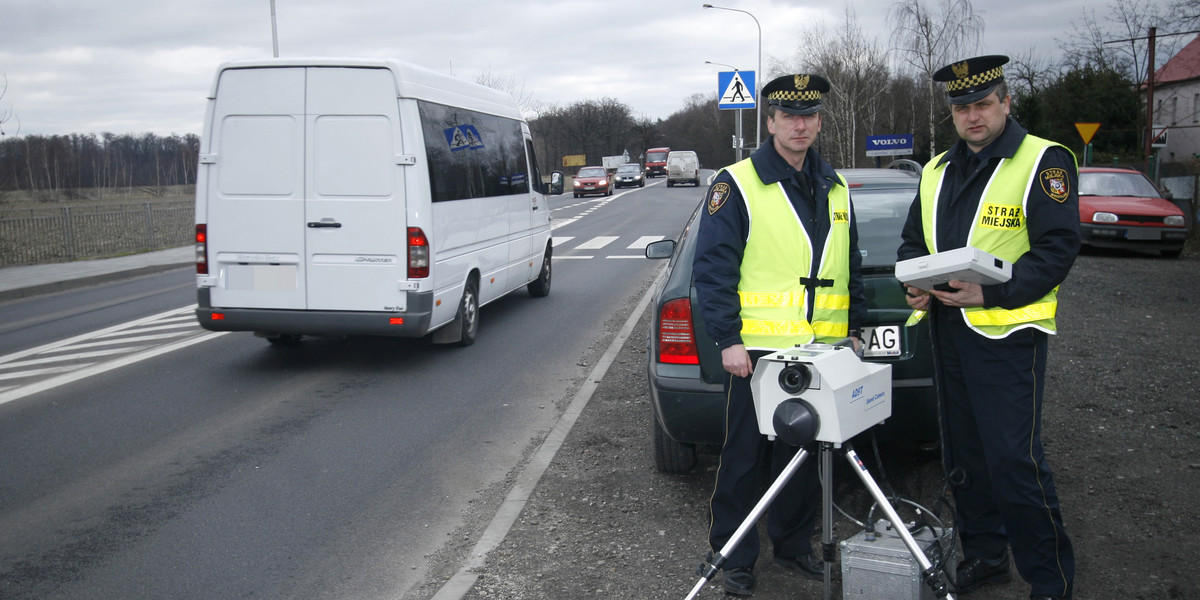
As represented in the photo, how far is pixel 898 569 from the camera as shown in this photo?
10.1 feet

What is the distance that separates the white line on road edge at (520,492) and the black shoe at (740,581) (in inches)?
41.0

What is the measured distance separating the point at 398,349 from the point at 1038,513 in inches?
272

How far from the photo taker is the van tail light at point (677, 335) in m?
4.36

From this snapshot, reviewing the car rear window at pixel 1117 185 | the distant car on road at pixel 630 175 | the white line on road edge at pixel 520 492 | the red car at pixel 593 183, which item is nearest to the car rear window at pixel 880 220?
the white line on road edge at pixel 520 492

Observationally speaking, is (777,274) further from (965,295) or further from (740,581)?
(740,581)

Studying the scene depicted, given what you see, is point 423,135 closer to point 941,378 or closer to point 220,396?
point 220,396

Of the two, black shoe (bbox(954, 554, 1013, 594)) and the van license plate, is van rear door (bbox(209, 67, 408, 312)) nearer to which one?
the van license plate

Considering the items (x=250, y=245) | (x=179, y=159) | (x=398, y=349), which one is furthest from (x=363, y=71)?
(x=179, y=159)

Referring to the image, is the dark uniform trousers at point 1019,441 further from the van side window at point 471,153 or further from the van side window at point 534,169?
the van side window at point 534,169

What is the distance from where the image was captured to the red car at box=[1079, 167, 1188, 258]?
15820mm

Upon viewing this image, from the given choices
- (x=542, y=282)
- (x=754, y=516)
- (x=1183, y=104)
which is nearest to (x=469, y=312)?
(x=542, y=282)

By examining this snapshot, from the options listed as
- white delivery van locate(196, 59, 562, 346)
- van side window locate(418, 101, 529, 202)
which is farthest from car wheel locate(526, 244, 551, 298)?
white delivery van locate(196, 59, 562, 346)

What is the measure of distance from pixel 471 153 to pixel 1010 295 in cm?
687

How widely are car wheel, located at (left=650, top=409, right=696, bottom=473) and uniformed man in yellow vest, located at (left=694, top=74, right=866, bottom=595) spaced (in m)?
1.31
